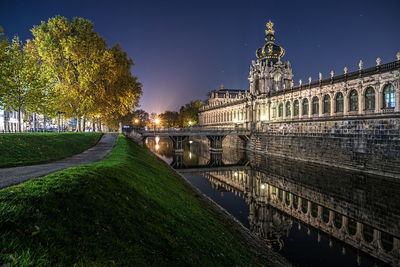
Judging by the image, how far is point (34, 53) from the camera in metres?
34.0

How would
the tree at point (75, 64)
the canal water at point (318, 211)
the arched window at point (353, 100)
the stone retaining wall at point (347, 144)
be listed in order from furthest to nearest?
the arched window at point (353, 100) < the tree at point (75, 64) < the stone retaining wall at point (347, 144) < the canal water at point (318, 211)

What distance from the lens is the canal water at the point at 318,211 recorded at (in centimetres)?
1323

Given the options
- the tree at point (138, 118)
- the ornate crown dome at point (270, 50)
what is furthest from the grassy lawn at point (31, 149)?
the tree at point (138, 118)

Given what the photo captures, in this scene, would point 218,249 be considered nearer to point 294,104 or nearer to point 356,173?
point 356,173

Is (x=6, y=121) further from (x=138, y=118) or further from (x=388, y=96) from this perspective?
(x=388, y=96)

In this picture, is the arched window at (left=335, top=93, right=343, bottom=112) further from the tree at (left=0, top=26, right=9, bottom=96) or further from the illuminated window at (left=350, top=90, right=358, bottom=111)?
the tree at (left=0, top=26, right=9, bottom=96)

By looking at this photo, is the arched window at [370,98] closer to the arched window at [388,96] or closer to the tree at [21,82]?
the arched window at [388,96]

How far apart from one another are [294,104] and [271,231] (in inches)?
1667

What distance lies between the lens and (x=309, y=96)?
47.7 meters

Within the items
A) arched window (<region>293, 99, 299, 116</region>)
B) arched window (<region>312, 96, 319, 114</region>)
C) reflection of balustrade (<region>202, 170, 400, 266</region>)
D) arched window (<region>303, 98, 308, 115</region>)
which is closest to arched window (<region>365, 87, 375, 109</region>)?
arched window (<region>312, 96, 319, 114</region>)

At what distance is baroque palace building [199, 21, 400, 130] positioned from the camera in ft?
108

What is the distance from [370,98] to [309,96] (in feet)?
42.8

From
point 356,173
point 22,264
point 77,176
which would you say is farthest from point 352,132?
point 22,264

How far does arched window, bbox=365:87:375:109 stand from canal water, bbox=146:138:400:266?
1233 cm
